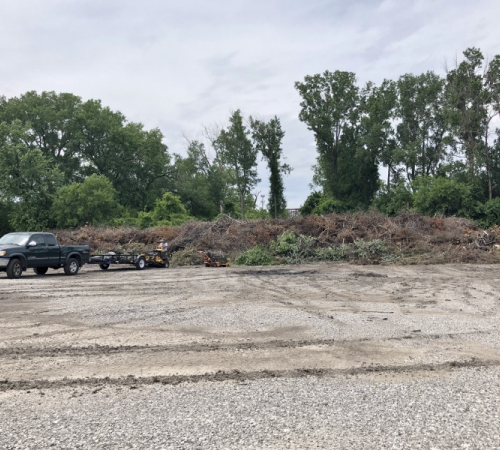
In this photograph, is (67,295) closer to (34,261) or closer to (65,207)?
(34,261)

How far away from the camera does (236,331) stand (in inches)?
328

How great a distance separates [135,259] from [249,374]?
717 inches

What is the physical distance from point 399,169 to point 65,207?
39.4m

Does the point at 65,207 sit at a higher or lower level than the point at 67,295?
higher

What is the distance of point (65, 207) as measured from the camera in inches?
1868

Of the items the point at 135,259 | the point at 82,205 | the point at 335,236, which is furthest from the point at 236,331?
the point at 82,205

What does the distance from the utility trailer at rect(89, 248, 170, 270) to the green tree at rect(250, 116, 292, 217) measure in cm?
3452

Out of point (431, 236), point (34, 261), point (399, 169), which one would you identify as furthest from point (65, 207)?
point (399, 169)

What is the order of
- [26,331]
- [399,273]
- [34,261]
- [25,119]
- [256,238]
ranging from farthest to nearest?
[25,119] < [256,238] < [399,273] < [34,261] < [26,331]

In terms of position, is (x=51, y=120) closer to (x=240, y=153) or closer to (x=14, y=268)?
(x=240, y=153)

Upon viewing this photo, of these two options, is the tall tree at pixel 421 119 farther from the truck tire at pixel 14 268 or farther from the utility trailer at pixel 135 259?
the truck tire at pixel 14 268

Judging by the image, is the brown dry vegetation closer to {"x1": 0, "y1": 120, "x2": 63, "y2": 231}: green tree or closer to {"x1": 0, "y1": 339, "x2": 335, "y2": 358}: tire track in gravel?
{"x1": 0, "y1": 120, "x2": 63, "y2": 231}: green tree

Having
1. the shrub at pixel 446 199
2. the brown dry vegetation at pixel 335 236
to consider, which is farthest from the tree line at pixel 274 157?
the brown dry vegetation at pixel 335 236

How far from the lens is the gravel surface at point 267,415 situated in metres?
3.99
